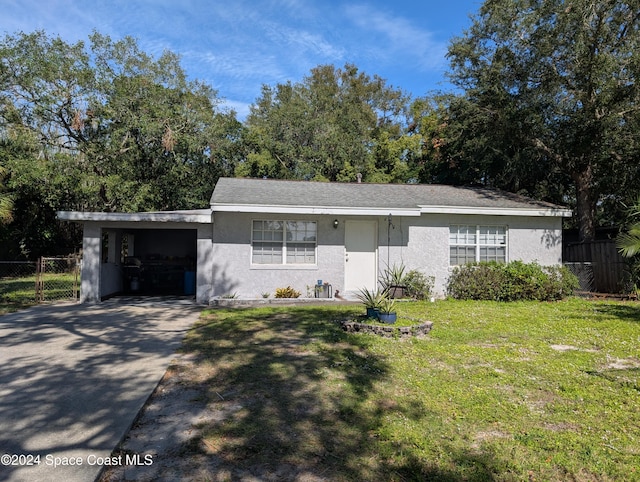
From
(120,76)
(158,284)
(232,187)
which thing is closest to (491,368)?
(232,187)

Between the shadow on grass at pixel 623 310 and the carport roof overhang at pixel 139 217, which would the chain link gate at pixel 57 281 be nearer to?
the carport roof overhang at pixel 139 217

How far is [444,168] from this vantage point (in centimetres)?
2342

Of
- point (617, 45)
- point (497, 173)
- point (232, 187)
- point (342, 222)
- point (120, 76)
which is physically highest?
point (120, 76)

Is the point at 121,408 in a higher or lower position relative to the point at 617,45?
A: lower

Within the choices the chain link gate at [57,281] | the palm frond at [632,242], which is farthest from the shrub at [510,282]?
the chain link gate at [57,281]

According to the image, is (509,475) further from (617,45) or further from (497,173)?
(497,173)

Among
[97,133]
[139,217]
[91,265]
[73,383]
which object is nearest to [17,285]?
[91,265]

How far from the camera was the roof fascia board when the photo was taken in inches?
502

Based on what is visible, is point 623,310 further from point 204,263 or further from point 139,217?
point 139,217

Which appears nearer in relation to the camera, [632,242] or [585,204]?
[632,242]

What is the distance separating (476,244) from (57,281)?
53.1 ft

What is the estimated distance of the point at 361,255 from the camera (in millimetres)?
12945

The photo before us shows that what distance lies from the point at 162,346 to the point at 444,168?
19738 mm

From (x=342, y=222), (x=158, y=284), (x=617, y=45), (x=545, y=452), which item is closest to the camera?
(x=545, y=452)
